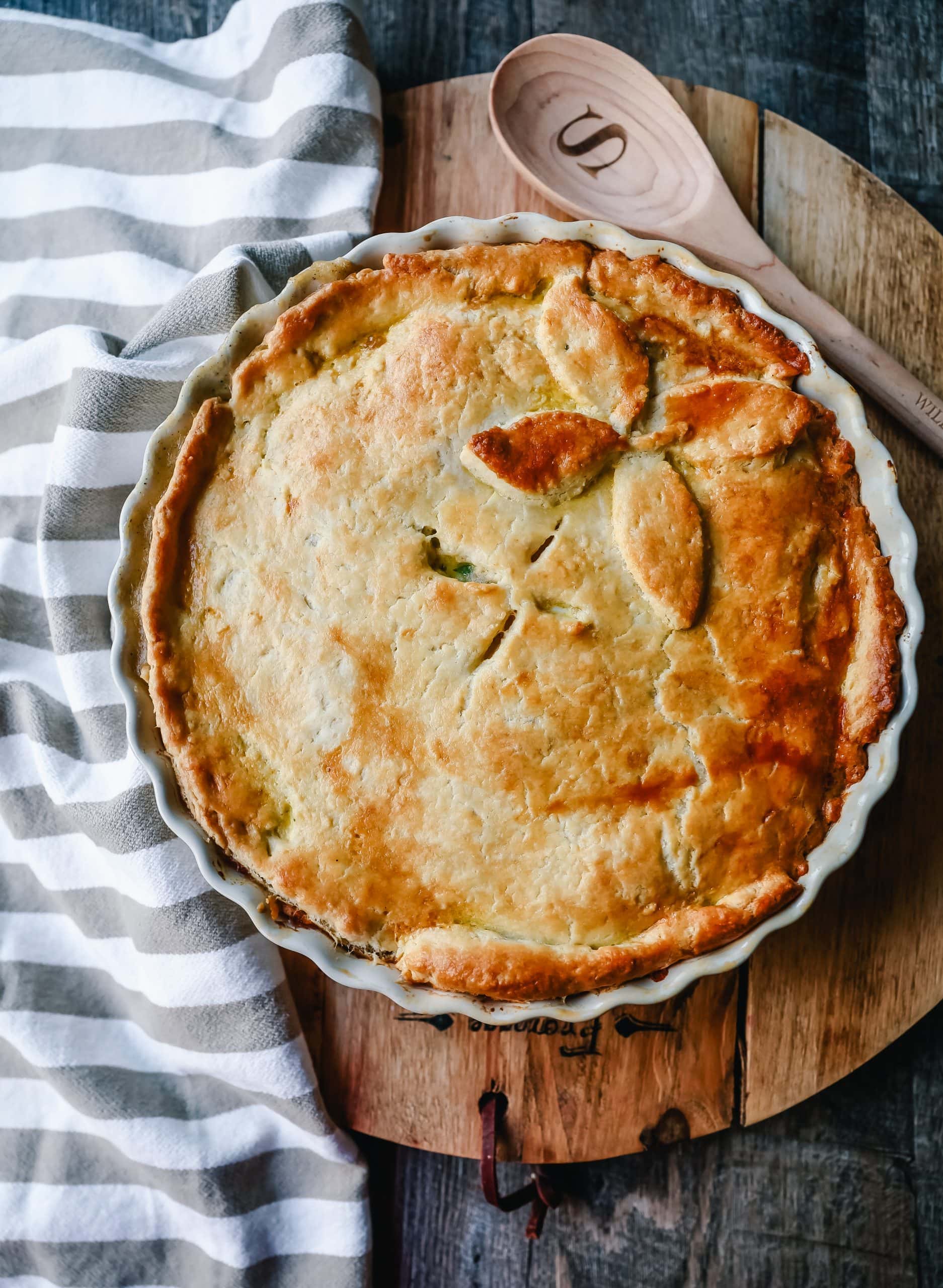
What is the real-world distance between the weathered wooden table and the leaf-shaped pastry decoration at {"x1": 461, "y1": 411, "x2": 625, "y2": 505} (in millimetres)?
785

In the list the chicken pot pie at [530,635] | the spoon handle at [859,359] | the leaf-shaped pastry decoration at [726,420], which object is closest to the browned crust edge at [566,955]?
the chicken pot pie at [530,635]

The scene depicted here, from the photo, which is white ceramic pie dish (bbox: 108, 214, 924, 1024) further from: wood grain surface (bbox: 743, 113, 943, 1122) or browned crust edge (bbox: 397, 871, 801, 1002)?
wood grain surface (bbox: 743, 113, 943, 1122)

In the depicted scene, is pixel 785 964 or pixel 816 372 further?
pixel 785 964

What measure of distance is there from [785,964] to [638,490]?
38.2 inches

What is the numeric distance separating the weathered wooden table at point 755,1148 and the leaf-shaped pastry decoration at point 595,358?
735mm

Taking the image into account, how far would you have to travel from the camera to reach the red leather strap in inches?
73.5

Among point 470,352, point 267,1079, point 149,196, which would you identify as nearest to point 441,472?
point 470,352

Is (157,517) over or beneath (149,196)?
beneath

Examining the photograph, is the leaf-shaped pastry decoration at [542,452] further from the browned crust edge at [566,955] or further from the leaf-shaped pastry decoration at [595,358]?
the browned crust edge at [566,955]

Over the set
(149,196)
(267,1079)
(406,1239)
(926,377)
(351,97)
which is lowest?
(406,1239)

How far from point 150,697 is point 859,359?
1450 millimetres

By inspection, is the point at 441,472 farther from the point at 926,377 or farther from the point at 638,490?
the point at 926,377

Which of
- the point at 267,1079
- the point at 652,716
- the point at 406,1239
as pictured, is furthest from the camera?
the point at 406,1239

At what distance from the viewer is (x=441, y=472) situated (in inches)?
66.4
